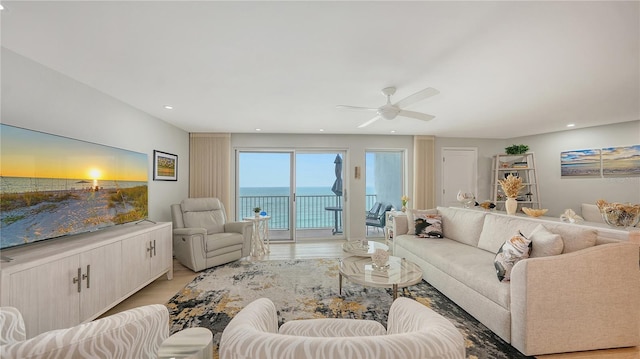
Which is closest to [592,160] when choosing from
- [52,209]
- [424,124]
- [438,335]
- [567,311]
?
[424,124]

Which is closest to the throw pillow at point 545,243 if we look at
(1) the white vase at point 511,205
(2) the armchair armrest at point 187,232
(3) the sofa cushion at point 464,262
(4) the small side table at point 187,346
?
(3) the sofa cushion at point 464,262

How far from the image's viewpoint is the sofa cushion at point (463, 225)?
301cm

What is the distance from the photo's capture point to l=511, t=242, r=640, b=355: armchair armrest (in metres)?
1.70

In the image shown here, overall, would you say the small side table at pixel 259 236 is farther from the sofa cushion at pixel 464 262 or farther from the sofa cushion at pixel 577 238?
the sofa cushion at pixel 577 238

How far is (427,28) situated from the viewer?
162 centimetres

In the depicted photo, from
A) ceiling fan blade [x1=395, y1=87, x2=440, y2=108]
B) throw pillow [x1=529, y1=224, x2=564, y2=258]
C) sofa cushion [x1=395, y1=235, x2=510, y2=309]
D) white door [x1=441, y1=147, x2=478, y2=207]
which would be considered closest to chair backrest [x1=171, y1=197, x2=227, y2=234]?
sofa cushion [x1=395, y1=235, x2=510, y2=309]

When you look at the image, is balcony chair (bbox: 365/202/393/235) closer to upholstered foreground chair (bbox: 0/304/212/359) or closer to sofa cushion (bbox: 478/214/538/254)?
sofa cushion (bbox: 478/214/538/254)

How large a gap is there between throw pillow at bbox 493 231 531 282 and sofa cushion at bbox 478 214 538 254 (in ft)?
1.48

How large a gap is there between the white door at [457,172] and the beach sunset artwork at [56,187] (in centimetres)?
573

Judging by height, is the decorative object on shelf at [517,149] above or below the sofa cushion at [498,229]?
above

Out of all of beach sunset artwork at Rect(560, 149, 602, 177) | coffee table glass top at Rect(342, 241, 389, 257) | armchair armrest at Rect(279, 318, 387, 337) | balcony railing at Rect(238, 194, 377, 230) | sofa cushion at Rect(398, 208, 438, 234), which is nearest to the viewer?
armchair armrest at Rect(279, 318, 387, 337)

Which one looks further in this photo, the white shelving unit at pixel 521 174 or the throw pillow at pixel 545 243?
the white shelving unit at pixel 521 174

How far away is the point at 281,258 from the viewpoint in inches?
157

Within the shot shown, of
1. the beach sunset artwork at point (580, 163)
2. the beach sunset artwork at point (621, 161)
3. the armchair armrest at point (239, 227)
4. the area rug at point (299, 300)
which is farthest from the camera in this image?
the beach sunset artwork at point (580, 163)
